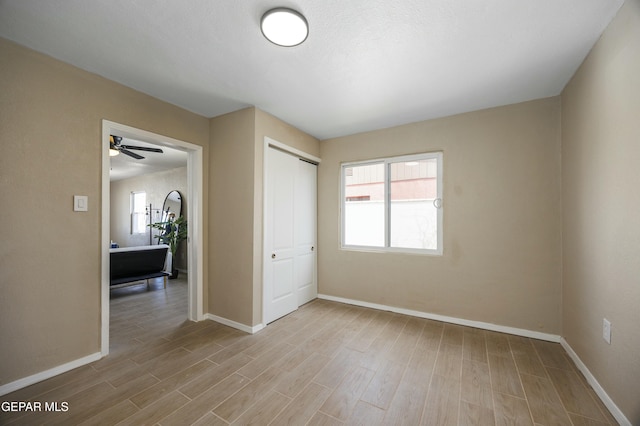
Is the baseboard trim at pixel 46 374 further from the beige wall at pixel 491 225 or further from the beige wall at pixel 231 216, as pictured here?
the beige wall at pixel 491 225

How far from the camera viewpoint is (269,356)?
7.60ft

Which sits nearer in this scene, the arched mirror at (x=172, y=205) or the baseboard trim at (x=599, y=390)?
the baseboard trim at (x=599, y=390)

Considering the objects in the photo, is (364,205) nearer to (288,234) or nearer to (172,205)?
(288,234)

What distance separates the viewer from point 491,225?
287 centimetres

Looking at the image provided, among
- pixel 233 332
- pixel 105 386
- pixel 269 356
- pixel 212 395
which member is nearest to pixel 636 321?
pixel 269 356

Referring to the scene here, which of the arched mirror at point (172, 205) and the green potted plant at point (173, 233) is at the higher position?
the arched mirror at point (172, 205)

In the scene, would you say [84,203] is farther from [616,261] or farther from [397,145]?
[616,261]

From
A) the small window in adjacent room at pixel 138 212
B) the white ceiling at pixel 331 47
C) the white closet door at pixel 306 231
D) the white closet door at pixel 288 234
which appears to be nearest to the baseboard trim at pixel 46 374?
the white closet door at pixel 288 234

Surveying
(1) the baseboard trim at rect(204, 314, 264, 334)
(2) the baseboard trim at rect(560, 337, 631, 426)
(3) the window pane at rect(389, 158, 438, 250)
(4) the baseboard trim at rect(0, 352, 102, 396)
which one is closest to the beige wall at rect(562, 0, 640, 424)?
(2) the baseboard trim at rect(560, 337, 631, 426)

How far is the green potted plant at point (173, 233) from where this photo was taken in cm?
545

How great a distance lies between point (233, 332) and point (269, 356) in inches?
27.8

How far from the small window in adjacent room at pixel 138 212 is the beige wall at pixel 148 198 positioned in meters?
0.14

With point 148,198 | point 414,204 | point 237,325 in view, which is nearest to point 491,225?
point 414,204

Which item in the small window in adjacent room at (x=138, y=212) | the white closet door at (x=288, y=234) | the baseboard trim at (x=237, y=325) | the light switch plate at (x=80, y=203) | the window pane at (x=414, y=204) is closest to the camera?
the light switch plate at (x=80, y=203)
